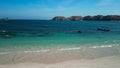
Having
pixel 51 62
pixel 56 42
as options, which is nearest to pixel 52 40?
pixel 56 42

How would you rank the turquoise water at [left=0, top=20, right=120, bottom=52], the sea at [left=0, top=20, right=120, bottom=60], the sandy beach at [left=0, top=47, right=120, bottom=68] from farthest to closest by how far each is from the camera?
the turquoise water at [left=0, top=20, right=120, bottom=52] < the sea at [left=0, top=20, right=120, bottom=60] < the sandy beach at [left=0, top=47, right=120, bottom=68]

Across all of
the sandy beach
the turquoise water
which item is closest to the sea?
the turquoise water

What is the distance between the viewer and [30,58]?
1288cm

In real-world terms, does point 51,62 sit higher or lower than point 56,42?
higher

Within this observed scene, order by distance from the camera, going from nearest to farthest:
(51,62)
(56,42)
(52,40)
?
(51,62), (56,42), (52,40)

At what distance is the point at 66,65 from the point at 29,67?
6.70 feet

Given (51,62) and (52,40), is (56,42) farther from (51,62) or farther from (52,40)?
(51,62)

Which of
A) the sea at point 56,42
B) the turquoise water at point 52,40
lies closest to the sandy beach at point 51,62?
the sea at point 56,42

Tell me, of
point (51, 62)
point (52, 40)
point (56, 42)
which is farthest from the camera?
point (52, 40)

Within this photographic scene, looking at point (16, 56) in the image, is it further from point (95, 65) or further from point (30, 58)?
point (95, 65)

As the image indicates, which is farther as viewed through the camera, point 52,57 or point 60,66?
point 52,57

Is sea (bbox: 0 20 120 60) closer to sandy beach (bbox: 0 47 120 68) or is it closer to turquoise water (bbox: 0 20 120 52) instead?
turquoise water (bbox: 0 20 120 52)

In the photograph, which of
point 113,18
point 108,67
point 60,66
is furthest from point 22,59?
point 113,18

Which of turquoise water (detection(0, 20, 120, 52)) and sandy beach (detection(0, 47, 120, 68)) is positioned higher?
sandy beach (detection(0, 47, 120, 68))
